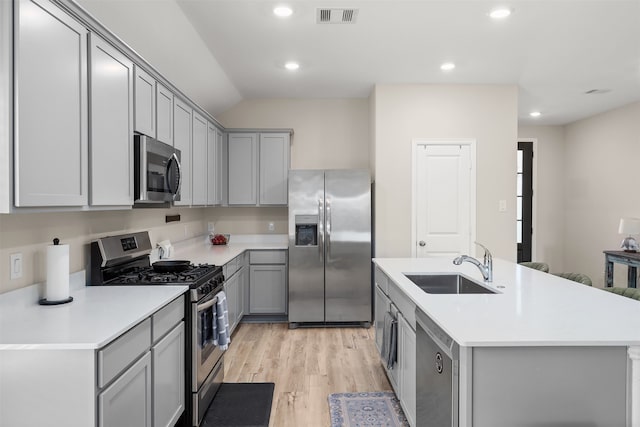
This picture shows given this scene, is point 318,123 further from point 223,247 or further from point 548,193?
point 548,193

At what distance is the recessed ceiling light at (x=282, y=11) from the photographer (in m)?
2.80

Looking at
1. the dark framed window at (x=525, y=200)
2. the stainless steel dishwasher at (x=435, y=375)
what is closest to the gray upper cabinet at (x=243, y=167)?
the stainless steel dishwasher at (x=435, y=375)

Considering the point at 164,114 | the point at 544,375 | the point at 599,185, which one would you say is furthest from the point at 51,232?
the point at 599,185

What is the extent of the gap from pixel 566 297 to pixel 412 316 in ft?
2.62

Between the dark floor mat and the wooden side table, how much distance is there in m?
4.45

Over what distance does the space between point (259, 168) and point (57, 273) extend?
10.3 ft

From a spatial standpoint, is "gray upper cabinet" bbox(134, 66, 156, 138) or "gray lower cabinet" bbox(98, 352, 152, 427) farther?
"gray upper cabinet" bbox(134, 66, 156, 138)

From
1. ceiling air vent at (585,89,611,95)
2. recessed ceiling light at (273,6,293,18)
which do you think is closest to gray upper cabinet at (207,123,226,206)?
recessed ceiling light at (273,6,293,18)

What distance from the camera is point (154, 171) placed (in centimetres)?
256

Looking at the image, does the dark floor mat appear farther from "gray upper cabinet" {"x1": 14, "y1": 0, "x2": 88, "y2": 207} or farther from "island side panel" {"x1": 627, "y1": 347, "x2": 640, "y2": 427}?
"island side panel" {"x1": 627, "y1": 347, "x2": 640, "y2": 427}

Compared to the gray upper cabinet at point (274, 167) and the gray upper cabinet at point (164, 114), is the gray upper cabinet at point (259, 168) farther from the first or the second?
the gray upper cabinet at point (164, 114)

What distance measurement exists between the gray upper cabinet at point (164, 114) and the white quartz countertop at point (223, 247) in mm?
1143

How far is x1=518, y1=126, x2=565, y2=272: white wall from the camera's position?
21.2 feet

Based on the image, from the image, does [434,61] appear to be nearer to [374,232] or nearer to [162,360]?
[374,232]
